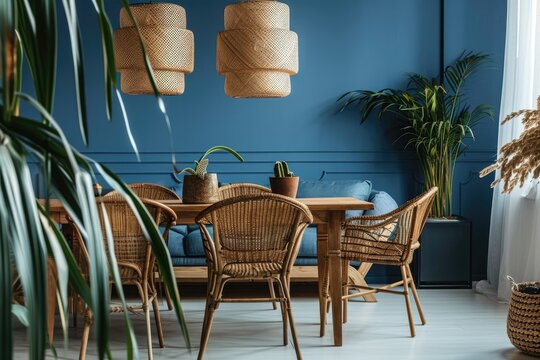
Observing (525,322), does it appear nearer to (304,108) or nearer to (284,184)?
(284,184)

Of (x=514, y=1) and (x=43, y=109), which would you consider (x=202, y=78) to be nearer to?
(x=514, y=1)

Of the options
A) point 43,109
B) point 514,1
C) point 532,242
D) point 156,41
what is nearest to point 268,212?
point 156,41

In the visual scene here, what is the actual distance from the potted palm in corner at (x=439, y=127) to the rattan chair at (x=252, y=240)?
244 centimetres

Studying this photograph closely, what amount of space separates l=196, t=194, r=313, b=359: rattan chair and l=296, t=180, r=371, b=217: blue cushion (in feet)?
7.52

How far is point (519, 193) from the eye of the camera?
5238 millimetres

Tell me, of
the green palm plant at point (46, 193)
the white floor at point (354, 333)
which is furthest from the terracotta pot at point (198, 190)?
the green palm plant at point (46, 193)

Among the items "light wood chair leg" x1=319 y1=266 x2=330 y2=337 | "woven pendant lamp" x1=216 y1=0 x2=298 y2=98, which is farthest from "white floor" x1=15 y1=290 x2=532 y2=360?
"woven pendant lamp" x1=216 y1=0 x2=298 y2=98

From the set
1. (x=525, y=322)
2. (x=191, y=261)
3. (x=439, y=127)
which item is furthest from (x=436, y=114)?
(x=525, y=322)

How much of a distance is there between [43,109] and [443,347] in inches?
138

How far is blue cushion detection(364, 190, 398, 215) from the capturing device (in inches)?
225

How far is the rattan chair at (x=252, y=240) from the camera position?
348cm

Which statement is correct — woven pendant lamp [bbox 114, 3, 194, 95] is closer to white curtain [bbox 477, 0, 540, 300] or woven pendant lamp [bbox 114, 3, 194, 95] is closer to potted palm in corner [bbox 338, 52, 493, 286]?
potted palm in corner [bbox 338, 52, 493, 286]

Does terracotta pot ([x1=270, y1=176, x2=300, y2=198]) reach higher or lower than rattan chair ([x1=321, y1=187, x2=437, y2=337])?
higher

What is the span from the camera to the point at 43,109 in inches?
32.0
